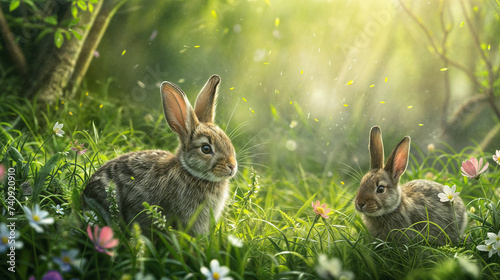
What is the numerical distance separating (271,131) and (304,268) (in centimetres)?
352

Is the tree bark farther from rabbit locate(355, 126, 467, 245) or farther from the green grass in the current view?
rabbit locate(355, 126, 467, 245)

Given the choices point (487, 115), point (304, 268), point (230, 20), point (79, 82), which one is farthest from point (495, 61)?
point (79, 82)

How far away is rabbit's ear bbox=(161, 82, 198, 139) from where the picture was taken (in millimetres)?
3672

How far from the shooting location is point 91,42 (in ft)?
20.9

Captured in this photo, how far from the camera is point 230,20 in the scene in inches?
219

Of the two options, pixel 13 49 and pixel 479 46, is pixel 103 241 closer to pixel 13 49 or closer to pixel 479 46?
pixel 13 49

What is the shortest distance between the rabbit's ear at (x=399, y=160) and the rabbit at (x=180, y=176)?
1.55 metres

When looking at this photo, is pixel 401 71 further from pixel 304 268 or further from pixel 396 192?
pixel 304 268

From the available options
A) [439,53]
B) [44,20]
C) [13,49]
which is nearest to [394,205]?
[439,53]

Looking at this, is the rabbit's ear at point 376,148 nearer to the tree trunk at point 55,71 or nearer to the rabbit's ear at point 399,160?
the rabbit's ear at point 399,160

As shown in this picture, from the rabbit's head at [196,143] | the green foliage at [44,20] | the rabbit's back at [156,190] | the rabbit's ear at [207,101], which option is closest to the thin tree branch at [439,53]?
the rabbit's ear at [207,101]

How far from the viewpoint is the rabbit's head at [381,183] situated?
13.1 feet

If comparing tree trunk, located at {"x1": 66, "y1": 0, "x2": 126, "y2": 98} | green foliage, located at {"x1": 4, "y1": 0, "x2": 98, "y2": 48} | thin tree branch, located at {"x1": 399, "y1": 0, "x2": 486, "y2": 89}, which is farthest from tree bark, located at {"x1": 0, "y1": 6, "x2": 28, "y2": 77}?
thin tree branch, located at {"x1": 399, "y1": 0, "x2": 486, "y2": 89}

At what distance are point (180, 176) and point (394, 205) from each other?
2076 mm
